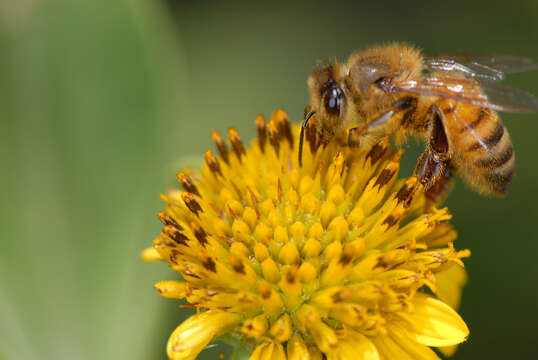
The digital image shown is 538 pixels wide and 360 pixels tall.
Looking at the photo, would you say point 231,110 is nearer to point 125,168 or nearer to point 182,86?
point 182,86

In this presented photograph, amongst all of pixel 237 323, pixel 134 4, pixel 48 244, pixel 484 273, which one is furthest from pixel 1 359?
pixel 484 273

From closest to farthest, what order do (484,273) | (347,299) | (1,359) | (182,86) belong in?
(347,299)
(1,359)
(484,273)
(182,86)

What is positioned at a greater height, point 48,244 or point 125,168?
point 125,168

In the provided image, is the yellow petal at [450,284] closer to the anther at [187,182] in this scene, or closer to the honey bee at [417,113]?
the honey bee at [417,113]

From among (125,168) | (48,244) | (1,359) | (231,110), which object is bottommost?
(1,359)

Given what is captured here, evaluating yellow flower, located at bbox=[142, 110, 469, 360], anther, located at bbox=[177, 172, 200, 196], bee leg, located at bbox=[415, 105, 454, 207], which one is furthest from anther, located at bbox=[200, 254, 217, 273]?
bee leg, located at bbox=[415, 105, 454, 207]

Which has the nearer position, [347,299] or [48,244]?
[347,299]
